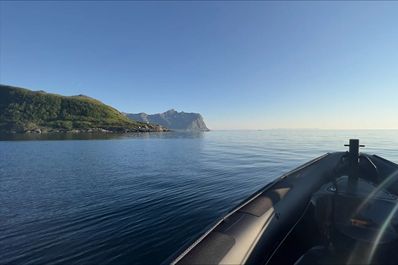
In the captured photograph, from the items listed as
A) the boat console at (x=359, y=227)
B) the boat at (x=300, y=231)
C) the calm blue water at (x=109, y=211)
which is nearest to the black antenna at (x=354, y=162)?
the boat at (x=300, y=231)

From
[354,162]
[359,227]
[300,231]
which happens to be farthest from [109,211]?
[354,162]

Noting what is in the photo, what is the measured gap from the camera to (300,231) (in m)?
9.28

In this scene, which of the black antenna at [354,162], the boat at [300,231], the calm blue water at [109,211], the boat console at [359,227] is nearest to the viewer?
the boat at [300,231]

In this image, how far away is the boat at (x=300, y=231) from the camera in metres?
5.61

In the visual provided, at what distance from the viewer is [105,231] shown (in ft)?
35.4

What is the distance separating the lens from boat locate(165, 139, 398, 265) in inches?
221

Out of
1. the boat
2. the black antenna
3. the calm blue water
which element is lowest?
the calm blue water

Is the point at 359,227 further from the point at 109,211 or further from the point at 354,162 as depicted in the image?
the point at 109,211

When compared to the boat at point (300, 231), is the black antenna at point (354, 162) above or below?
above

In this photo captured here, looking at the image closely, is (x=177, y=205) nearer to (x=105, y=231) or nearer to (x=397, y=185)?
(x=105, y=231)

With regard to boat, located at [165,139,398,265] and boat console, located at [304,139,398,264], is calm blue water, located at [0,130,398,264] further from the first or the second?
boat console, located at [304,139,398,264]

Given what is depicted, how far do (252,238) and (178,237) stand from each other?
461 centimetres

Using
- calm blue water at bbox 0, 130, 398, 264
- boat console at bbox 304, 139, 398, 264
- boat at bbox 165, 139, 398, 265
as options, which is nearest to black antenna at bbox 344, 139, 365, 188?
boat at bbox 165, 139, 398, 265

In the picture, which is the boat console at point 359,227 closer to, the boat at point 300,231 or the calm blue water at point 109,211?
the boat at point 300,231
